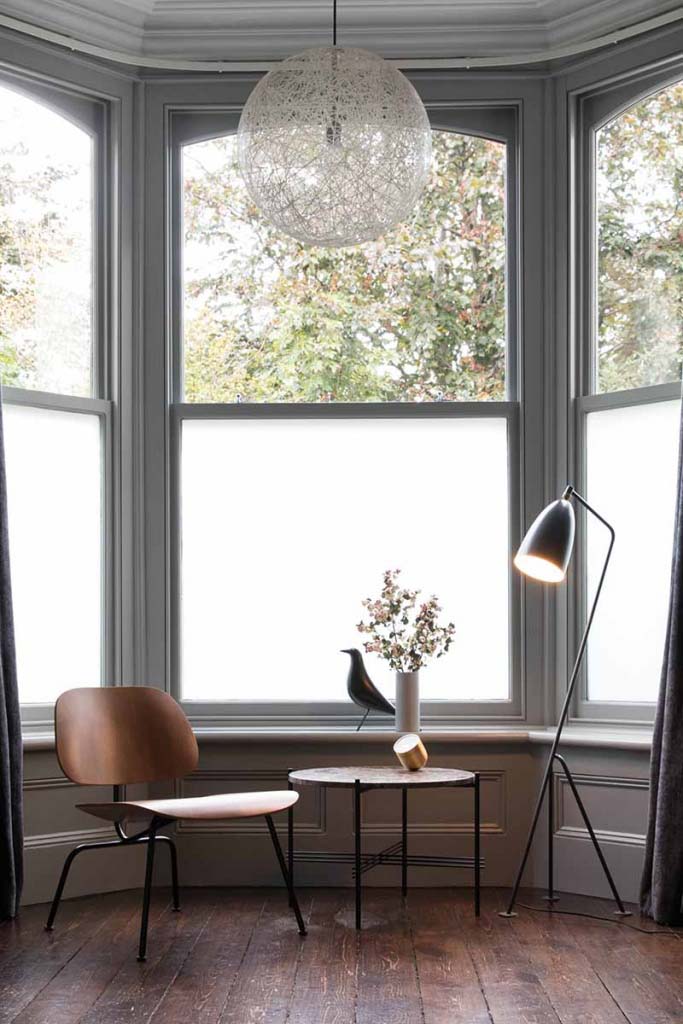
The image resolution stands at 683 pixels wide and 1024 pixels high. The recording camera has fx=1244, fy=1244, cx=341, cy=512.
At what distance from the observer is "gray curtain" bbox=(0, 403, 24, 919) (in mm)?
4191

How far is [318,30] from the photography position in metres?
4.99

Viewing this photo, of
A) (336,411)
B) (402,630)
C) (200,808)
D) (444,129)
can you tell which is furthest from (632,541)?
(200,808)

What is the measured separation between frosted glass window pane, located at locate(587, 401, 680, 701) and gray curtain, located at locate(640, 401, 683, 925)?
1.30 ft

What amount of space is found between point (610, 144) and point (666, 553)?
1625 mm

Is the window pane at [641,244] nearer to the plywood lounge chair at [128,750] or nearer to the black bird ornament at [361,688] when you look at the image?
the black bird ornament at [361,688]

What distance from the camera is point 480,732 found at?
15.6 ft

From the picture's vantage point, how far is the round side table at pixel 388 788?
13.4 feet

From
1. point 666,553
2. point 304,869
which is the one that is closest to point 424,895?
point 304,869

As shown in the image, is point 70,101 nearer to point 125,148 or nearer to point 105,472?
point 125,148

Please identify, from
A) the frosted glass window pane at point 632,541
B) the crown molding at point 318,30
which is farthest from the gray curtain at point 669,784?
the crown molding at point 318,30

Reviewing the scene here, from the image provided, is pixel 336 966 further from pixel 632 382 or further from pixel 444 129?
pixel 444 129

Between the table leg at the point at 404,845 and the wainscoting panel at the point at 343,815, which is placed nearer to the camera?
the table leg at the point at 404,845

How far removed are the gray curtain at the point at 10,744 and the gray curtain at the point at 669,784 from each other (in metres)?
2.13

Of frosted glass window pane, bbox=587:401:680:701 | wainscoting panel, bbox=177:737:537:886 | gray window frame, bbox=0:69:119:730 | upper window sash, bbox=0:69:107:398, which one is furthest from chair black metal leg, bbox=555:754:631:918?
upper window sash, bbox=0:69:107:398
